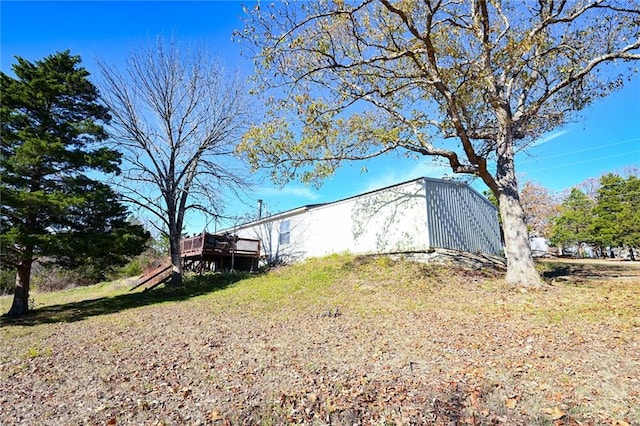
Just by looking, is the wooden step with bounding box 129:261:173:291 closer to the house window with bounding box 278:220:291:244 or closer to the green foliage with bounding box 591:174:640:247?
the house window with bounding box 278:220:291:244

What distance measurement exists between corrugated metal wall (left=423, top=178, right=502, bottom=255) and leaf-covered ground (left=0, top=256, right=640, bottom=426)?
322cm

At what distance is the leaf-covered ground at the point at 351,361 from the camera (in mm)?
3338

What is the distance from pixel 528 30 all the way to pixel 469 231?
7.40m

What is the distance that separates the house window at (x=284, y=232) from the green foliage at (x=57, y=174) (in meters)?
7.52

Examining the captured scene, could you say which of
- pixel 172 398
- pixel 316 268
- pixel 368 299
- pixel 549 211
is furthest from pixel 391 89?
pixel 549 211

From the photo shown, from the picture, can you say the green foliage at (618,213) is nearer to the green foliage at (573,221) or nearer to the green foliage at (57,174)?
the green foliage at (573,221)

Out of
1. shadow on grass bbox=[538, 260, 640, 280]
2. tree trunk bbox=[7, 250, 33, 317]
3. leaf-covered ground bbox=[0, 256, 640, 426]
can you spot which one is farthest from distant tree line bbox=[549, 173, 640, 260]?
tree trunk bbox=[7, 250, 33, 317]

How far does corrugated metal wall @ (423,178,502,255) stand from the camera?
38.8ft

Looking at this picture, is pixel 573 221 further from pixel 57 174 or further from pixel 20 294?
pixel 20 294

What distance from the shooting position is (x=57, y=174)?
10094 mm

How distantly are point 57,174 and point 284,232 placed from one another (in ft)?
33.1

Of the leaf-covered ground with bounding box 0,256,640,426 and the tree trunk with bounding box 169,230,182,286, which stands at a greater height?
the tree trunk with bounding box 169,230,182,286

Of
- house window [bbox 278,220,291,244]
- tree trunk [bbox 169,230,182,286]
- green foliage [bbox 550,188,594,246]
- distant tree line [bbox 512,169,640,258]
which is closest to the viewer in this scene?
tree trunk [bbox 169,230,182,286]

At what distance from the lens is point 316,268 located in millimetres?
12586
